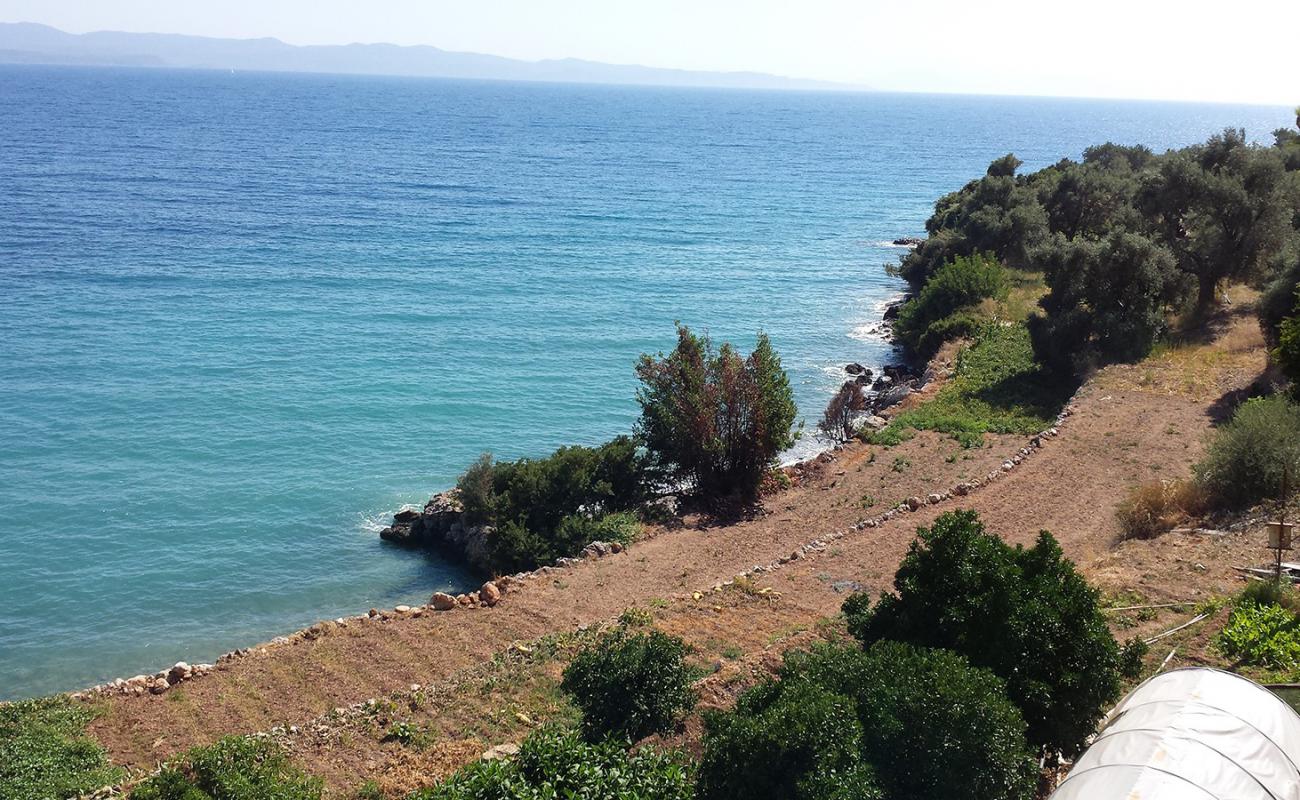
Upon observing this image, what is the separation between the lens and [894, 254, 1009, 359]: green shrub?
4081cm

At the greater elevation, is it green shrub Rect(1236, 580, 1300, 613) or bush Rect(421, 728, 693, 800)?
green shrub Rect(1236, 580, 1300, 613)

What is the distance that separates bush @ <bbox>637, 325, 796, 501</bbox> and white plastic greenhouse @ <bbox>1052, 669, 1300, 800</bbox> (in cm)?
1553

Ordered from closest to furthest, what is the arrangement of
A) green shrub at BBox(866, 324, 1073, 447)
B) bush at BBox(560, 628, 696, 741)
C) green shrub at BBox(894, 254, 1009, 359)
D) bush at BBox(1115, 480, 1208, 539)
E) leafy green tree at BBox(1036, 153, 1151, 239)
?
bush at BBox(560, 628, 696, 741)
bush at BBox(1115, 480, 1208, 539)
green shrub at BBox(866, 324, 1073, 447)
green shrub at BBox(894, 254, 1009, 359)
leafy green tree at BBox(1036, 153, 1151, 239)

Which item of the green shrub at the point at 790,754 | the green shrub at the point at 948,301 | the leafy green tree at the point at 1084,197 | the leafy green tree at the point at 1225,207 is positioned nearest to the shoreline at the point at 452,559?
the green shrub at the point at 948,301

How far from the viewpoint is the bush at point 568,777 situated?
10055 millimetres

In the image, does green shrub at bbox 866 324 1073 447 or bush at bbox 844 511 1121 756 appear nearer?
bush at bbox 844 511 1121 756

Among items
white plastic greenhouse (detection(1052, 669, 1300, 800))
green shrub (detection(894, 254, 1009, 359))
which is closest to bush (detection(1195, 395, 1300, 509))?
Result: white plastic greenhouse (detection(1052, 669, 1300, 800))

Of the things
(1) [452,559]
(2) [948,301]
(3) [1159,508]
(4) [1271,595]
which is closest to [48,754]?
(1) [452,559]

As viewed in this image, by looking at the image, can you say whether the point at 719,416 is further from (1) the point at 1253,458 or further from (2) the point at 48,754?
(2) the point at 48,754

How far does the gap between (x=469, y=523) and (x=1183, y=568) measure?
55.9 ft

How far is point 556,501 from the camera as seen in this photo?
2569 cm

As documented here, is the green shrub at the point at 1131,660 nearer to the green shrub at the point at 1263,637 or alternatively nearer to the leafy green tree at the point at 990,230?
the green shrub at the point at 1263,637

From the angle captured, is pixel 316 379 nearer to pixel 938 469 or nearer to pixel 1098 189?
pixel 938 469

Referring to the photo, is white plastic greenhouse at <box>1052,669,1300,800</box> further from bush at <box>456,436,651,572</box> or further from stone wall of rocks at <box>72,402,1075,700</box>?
bush at <box>456,436,651,572</box>
